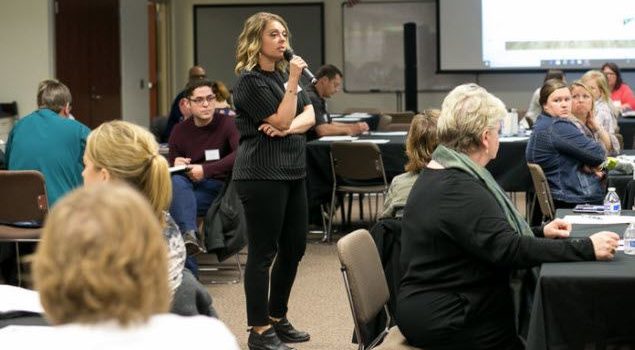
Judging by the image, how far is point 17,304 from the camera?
2.46 m

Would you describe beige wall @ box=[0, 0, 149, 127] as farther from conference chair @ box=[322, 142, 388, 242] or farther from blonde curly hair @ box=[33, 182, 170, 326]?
blonde curly hair @ box=[33, 182, 170, 326]

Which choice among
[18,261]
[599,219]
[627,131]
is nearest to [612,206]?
[599,219]

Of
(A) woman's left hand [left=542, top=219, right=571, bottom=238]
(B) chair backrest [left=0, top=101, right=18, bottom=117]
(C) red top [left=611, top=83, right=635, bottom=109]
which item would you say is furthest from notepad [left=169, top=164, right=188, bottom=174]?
(C) red top [left=611, top=83, right=635, bottom=109]

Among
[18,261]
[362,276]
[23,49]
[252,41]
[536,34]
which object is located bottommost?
[18,261]

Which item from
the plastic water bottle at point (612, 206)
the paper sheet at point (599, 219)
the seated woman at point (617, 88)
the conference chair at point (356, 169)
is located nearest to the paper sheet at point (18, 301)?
the paper sheet at point (599, 219)

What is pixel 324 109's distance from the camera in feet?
28.5

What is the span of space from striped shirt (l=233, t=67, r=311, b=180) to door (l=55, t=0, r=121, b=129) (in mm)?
6437

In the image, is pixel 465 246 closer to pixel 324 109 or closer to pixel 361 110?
pixel 324 109

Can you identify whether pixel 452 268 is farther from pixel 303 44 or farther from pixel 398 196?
pixel 303 44

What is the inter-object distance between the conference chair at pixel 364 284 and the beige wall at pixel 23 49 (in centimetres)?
709

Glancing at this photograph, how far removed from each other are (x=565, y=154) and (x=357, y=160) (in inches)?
85.1

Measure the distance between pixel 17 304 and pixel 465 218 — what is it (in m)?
1.27

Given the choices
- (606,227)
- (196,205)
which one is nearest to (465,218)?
(606,227)

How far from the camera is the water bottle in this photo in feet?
10.5
